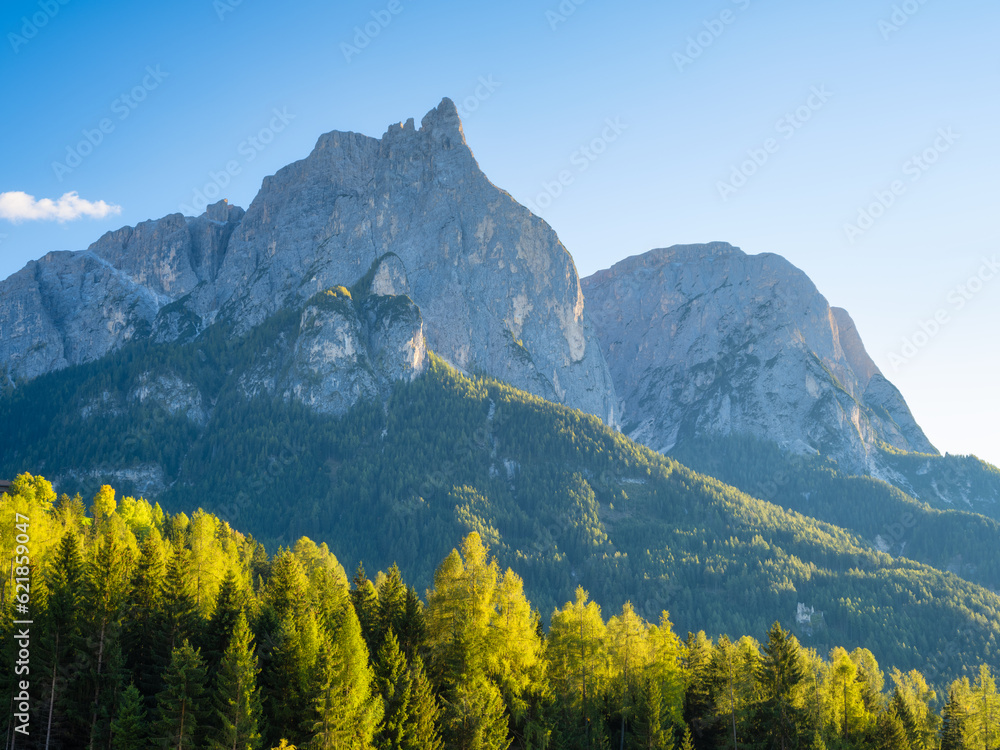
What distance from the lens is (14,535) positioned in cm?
6969

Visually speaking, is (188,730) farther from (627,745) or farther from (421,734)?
(627,745)

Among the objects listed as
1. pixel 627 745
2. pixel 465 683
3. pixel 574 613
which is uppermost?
pixel 574 613

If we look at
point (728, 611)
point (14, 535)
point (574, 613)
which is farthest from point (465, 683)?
point (728, 611)

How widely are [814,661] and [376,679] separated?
5609 centimetres

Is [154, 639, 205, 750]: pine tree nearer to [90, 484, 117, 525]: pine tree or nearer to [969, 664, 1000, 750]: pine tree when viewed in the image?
[90, 484, 117, 525]: pine tree

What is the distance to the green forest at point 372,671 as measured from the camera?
5531 cm

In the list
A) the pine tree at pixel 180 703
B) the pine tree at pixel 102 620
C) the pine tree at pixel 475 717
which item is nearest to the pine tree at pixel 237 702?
the pine tree at pixel 180 703

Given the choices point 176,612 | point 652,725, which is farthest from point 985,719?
point 176,612

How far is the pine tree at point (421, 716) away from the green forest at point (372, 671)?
16 cm

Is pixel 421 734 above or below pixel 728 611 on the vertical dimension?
below

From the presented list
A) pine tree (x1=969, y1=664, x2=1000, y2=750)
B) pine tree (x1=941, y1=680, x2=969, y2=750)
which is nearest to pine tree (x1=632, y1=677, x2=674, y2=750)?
pine tree (x1=941, y1=680, x2=969, y2=750)

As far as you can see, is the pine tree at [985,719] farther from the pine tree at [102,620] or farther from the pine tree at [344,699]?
the pine tree at [102,620]

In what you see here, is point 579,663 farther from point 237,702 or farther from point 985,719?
point 985,719

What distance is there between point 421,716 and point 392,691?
2763mm
